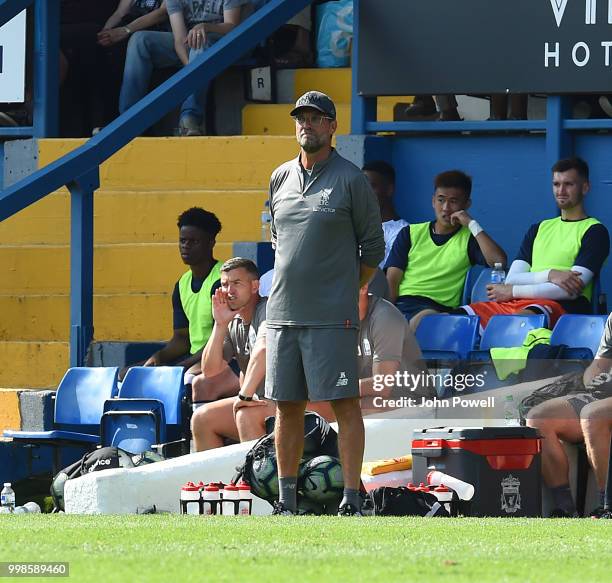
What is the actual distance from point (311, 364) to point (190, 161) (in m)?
5.70

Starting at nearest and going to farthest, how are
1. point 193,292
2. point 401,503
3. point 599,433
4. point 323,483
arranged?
1. point 401,503
2. point 323,483
3. point 599,433
4. point 193,292

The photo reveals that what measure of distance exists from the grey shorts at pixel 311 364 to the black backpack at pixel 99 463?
188 centimetres

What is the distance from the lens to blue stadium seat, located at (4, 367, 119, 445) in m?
12.4

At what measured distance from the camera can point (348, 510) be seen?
8.91m

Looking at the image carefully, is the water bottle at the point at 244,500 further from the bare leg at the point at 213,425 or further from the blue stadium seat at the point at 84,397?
the blue stadium seat at the point at 84,397

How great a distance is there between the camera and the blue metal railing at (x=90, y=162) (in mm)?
12867

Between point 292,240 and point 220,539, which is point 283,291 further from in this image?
point 220,539

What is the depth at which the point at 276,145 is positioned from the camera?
555 inches

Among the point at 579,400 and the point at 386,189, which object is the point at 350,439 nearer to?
the point at 579,400

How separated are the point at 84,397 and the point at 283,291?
371 centimetres

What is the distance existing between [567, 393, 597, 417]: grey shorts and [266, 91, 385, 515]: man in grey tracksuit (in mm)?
1780

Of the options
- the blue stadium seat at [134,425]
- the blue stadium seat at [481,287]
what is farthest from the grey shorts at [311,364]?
the blue stadium seat at [481,287]

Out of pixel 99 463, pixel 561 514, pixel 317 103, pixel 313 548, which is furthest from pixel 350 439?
pixel 99 463

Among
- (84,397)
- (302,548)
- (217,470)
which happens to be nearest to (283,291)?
(217,470)
